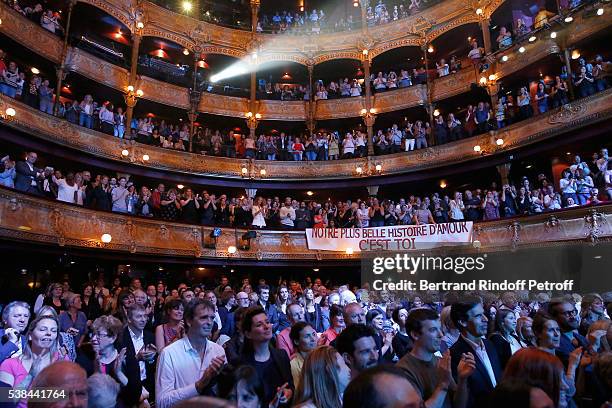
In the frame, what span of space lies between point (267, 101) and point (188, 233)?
359 inches

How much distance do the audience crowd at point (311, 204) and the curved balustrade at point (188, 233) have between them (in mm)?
351

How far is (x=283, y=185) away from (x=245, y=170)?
197 centimetres

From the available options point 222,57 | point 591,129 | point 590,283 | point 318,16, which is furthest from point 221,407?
point 318,16

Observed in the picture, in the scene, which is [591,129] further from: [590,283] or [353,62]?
[353,62]

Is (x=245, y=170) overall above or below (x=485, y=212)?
above

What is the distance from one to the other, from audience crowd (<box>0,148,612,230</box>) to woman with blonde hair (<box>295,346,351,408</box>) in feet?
40.8

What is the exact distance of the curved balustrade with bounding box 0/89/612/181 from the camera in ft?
49.2

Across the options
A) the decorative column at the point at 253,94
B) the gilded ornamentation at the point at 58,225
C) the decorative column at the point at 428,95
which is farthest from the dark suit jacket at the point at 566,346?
the decorative column at the point at 253,94

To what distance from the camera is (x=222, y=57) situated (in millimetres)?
23766

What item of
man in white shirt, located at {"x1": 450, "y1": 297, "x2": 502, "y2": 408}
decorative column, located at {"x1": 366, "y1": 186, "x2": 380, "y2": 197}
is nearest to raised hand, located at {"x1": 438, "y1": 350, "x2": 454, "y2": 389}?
man in white shirt, located at {"x1": 450, "y1": 297, "x2": 502, "y2": 408}

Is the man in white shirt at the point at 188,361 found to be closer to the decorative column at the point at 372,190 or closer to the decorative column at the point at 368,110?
the decorative column at the point at 372,190

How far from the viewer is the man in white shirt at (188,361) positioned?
3.30 m

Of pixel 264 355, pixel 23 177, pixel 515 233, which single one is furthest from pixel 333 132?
pixel 264 355

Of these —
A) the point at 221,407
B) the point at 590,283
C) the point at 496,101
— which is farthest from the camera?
the point at 496,101
